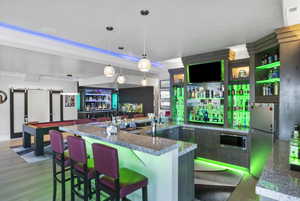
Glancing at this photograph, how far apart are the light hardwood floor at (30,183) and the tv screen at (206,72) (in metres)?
2.36

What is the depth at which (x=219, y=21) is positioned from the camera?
2627 millimetres

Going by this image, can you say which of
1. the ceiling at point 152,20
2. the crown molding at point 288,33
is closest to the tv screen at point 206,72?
the ceiling at point 152,20

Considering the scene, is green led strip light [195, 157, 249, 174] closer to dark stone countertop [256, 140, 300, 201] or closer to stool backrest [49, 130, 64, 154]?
dark stone countertop [256, 140, 300, 201]

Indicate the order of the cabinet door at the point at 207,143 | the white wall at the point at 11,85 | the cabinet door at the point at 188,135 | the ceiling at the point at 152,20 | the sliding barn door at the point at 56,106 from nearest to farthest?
the ceiling at the point at 152,20
the cabinet door at the point at 207,143
the cabinet door at the point at 188,135
the white wall at the point at 11,85
the sliding barn door at the point at 56,106

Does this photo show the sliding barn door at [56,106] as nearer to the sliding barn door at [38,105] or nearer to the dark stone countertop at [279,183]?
the sliding barn door at [38,105]

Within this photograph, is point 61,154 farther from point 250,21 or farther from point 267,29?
point 267,29

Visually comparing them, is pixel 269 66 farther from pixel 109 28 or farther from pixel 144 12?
pixel 109 28

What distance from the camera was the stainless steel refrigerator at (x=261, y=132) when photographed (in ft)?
10.0

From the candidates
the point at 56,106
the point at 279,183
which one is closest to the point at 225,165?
the point at 279,183

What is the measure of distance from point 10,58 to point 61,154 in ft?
11.8

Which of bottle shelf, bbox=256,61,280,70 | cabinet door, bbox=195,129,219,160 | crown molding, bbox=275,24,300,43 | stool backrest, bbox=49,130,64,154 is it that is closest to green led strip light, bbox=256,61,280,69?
bottle shelf, bbox=256,61,280,70

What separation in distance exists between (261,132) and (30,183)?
14.9 feet

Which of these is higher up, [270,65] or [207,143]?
[270,65]

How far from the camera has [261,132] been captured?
130 inches
